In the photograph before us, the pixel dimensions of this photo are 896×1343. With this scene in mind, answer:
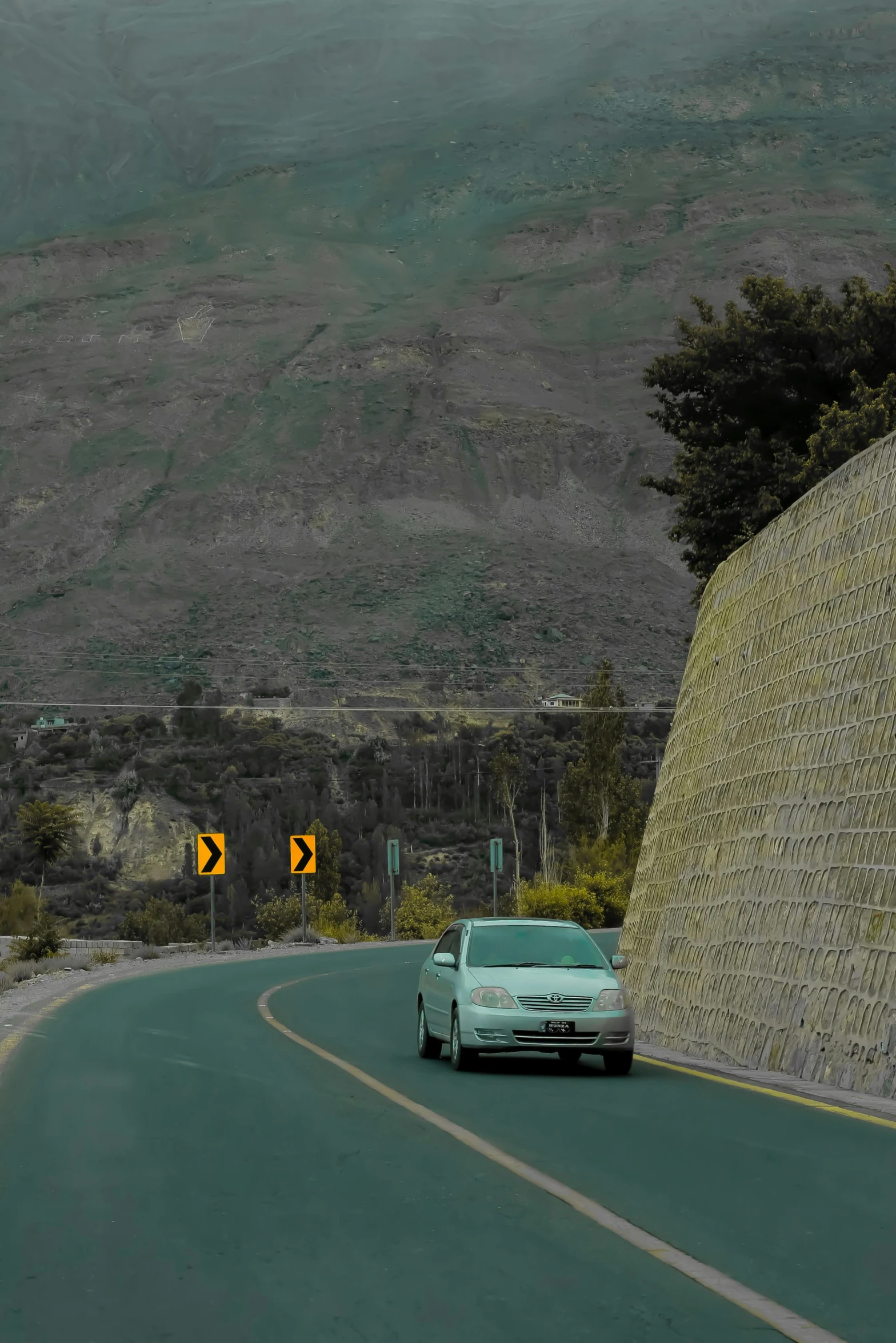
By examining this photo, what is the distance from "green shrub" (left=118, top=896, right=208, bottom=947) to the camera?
68.2m

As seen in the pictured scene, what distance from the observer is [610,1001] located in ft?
51.8

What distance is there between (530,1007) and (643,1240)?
840 centimetres

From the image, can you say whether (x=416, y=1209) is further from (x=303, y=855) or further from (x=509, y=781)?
(x=509, y=781)

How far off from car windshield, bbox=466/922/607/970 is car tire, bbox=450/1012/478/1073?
0.76 metres

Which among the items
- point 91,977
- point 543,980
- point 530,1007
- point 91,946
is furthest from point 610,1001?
point 91,946

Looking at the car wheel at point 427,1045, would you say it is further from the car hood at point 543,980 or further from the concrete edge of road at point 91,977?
the concrete edge of road at point 91,977

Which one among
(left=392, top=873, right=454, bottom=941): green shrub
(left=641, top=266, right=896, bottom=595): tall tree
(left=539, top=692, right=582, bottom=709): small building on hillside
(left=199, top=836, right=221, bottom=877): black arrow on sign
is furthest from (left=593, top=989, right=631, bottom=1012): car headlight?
(left=539, top=692, right=582, bottom=709): small building on hillside

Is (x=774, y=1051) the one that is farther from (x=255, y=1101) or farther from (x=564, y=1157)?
(x=564, y=1157)

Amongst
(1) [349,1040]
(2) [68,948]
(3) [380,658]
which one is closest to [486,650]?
(3) [380,658]

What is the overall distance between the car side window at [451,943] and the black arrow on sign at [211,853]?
3147cm

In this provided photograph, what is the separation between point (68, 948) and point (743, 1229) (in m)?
51.2

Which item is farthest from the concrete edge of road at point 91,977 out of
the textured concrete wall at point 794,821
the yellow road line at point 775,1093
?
the textured concrete wall at point 794,821

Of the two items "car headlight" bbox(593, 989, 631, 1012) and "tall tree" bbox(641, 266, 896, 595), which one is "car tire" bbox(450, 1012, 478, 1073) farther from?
"tall tree" bbox(641, 266, 896, 595)

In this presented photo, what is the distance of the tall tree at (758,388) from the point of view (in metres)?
32.9
